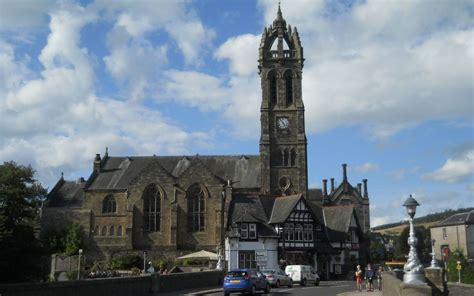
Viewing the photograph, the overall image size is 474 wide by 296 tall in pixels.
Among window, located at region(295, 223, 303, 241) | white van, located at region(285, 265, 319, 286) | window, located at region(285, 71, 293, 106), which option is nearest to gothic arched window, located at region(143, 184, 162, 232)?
window, located at region(295, 223, 303, 241)

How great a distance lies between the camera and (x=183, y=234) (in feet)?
222

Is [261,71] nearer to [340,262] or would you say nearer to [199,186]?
[199,186]

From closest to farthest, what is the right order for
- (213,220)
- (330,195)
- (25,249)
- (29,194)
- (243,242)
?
(25,249) < (29,194) < (243,242) < (213,220) < (330,195)

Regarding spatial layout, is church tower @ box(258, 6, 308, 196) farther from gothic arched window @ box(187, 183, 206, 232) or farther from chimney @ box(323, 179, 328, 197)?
chimney @ box(323, 179, 328, 197)

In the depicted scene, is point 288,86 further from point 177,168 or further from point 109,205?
point 109,205

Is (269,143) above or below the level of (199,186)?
above

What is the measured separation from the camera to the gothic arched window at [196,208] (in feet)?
224

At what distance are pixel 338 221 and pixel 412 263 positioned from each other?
48.7 meters

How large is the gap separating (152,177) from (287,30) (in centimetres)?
2622

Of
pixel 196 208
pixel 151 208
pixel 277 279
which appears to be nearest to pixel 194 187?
pixel 196 208

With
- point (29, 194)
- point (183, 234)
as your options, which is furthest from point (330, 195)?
point (29, 194)

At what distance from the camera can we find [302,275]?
4578cm

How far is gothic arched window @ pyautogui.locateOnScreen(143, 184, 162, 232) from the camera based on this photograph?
6894 centimetres

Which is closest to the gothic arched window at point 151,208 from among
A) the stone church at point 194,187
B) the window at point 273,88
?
the stone church at point 194,187
